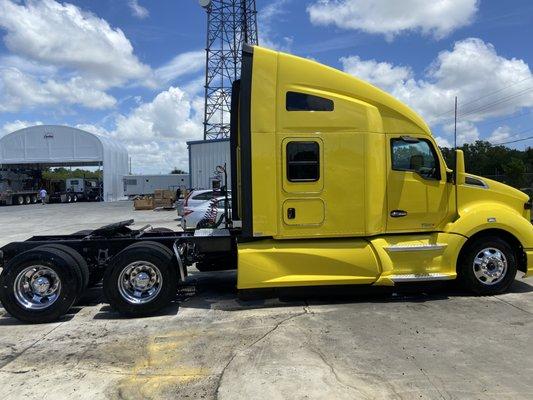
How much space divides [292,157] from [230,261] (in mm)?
2126

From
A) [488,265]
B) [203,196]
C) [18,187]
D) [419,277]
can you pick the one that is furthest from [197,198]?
[18,187]

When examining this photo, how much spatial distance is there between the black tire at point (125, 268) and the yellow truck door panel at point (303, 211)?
5.76ft

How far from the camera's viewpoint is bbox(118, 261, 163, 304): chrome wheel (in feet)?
22.6

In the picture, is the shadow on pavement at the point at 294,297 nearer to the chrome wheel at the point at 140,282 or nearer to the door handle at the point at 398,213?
the chrome wheel at the point at 140,282

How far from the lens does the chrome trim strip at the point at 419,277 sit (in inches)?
281

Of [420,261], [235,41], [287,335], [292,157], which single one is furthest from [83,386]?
[235,41]

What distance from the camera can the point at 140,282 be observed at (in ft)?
22.9

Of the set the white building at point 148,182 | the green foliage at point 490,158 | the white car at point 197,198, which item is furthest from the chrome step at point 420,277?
the white building at point 148,182

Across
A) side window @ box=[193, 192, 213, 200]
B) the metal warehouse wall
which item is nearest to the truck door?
side window @ box=[193, 192, 213, 200]

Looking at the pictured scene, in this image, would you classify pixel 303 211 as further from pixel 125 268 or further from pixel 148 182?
pixel 148 182

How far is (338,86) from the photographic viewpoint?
718 centimetres

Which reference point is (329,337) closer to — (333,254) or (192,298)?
(333,254)

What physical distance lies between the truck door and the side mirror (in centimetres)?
19

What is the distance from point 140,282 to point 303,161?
2793 millimetres
